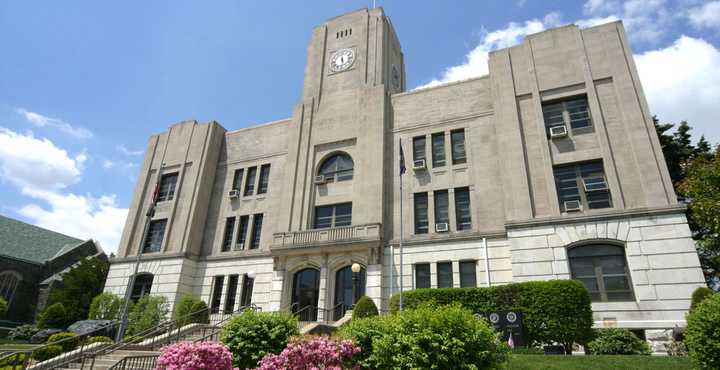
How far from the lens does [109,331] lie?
23.9 metres

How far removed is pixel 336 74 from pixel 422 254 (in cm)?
1613

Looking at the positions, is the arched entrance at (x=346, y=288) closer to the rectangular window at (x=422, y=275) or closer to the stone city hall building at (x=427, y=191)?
the stone city hall building at (x=427, y=191)

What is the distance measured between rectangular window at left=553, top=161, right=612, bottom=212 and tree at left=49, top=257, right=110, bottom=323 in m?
33.7

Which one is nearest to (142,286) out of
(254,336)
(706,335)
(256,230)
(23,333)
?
(256,230)

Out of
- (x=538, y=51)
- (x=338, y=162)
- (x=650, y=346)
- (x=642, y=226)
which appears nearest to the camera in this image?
(x=650, y=346)

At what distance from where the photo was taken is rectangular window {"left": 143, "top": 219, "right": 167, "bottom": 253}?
30.6 metres

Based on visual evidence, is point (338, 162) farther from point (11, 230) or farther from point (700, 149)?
point (11, 230)

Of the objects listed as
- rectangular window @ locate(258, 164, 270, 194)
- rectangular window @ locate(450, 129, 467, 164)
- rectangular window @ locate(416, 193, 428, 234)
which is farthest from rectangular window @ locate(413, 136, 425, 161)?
rectangular window @ locate(258, 164, 270, 194)

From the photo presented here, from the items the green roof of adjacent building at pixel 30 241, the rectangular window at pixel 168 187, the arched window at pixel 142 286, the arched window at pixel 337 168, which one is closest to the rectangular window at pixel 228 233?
the arched window at pixel 142 286

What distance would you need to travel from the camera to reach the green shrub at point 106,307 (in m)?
26.4

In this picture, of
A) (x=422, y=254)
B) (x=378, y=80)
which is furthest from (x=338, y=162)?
(x=422, y=254)

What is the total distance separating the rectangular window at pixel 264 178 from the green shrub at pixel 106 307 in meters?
11.8

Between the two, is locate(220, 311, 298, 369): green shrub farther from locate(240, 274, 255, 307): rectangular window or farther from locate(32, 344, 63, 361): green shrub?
locate(240, 274, 255, 307): rectangular window

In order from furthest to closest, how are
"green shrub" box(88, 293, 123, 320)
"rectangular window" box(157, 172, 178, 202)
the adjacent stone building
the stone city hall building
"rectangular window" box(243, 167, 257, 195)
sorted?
the adjacent stone building → "rectangular window" box(157, 172, 178, 202) → "rectangular window" box(243, 167, 257, 195) → "green shrub" box(88, 293, 123, 320) → the stone city hall building
